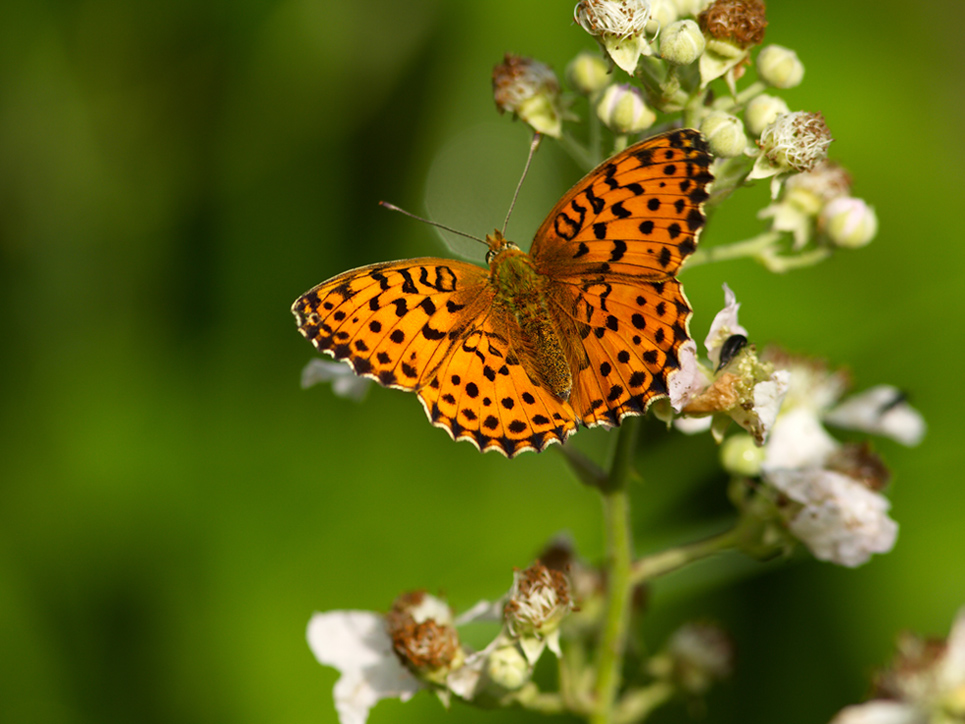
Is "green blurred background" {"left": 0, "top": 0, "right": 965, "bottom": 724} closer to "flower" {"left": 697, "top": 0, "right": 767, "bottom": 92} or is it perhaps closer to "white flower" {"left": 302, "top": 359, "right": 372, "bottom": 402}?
"white flower" {"left": 302, "top": 359, "right": 372, "bottom": 402}

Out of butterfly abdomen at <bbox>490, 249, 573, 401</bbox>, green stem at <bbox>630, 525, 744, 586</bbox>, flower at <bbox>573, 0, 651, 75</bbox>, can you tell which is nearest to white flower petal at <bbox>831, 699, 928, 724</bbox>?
→ green stem at <bbox>630, 525, 744, 586</bbox>

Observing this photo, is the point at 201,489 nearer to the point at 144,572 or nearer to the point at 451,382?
the point at 144,572

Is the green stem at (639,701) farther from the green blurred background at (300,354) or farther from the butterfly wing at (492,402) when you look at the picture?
the butterfly wing at (492,402)

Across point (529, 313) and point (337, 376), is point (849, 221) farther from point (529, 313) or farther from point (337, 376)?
point (337, 376)

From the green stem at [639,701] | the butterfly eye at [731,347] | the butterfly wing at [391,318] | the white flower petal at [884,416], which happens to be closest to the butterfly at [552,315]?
the butterfly wing at [391,318]

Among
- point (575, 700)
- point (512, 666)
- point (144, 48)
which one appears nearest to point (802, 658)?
point (575, 700)

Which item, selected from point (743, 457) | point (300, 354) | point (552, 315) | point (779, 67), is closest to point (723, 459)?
point (743, 457)
